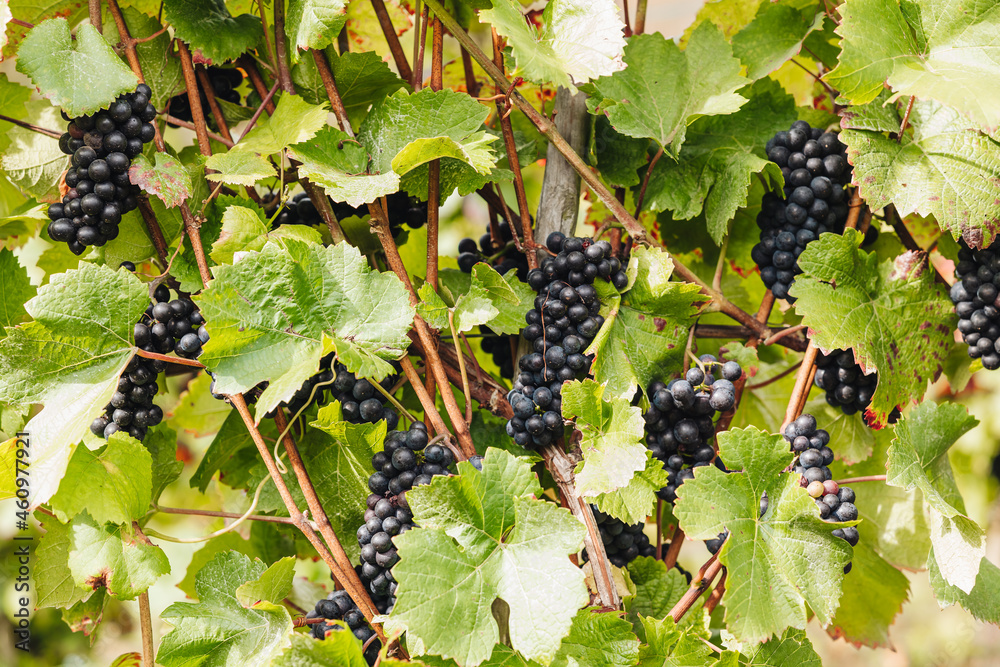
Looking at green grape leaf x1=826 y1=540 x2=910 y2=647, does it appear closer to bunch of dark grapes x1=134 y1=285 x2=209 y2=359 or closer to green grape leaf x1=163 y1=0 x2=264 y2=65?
bunch of dark grapes x1=134 y1=285 x2=209 y2=359

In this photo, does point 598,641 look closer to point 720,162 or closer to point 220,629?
point 220,629

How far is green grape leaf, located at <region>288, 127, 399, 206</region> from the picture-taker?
3.00 ft

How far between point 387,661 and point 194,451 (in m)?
2.20

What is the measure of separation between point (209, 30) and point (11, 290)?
1.57ft

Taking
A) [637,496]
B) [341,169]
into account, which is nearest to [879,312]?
[637,496]

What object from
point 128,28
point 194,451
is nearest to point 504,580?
point 128,28

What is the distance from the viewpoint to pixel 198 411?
1444mm

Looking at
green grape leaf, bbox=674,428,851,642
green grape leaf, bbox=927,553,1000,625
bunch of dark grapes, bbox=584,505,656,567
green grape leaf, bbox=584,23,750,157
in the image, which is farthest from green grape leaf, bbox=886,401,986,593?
green grape leaf, bbox=584,23,750,157

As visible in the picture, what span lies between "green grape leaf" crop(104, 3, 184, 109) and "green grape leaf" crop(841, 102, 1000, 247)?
39.3 inches

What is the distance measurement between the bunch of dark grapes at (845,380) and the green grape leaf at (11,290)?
3.89ft

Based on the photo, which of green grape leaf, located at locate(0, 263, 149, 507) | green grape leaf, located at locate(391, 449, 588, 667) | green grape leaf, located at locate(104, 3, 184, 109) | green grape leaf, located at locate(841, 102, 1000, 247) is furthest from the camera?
green grape leaf, located at locate(104, 3, 184, 109)

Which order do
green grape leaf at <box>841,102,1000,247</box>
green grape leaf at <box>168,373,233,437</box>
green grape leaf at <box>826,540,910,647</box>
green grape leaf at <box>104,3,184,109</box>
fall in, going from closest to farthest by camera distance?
green grape leaf at <box>841,102,1000,247</box> < green grape leaf at <box>104,3,184,109</box> < green grape leaf at <box>826,540,910,647</box> < green grape leaf at <box>168,373,233,437</box>

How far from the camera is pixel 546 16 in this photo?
1.00 metres

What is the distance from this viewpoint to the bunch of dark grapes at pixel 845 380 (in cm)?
108
